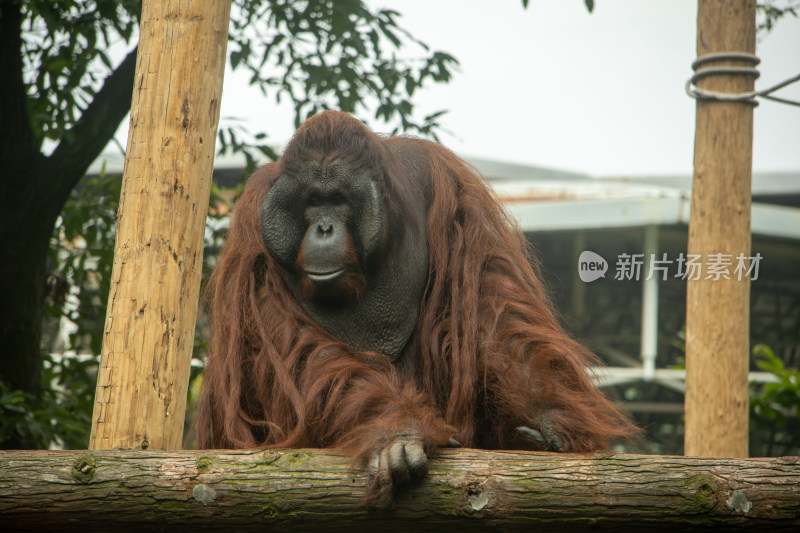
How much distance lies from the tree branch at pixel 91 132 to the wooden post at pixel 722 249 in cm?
255

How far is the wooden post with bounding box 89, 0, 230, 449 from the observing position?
7.64 feet

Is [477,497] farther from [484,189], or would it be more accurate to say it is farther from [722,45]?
[722,45]

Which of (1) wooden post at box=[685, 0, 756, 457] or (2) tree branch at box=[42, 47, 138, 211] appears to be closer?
(1) wooden post at box=[685, 0, 756, 457]

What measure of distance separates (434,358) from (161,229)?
90cm

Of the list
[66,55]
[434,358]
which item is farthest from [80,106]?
[434,358]

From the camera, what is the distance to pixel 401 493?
1.95 metres

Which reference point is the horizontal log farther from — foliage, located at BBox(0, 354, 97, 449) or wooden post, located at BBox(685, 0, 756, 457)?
foliage, located at BBox(0, 354, 97, 449)

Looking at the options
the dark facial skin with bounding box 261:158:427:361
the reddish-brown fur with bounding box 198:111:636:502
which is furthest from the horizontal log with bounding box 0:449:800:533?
the dark facial skin with bounding box 261:158:427:361

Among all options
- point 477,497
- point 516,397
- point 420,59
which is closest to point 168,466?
point 477,497

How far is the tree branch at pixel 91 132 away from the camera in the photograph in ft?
12.9

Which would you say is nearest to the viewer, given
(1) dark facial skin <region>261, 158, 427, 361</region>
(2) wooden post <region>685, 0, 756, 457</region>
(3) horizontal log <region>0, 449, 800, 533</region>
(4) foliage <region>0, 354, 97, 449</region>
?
(3) horizontal log <region>0, 449, 800, 533</region>

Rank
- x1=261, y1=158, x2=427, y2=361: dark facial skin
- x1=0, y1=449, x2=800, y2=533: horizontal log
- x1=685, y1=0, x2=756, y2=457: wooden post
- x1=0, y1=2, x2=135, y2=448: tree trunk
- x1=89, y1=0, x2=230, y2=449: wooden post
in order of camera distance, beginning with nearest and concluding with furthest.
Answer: x1=0, y1=449, x2=800, y2=533: horizontal log
x1=89, y1=0, x2=230, y2=449: wooden post
x1=261, y1=158, x2=427, y2=361: dark facial skin
x1=685, y1=0, x2=756, y2=457: wooden post
x1=0, y1=2, x2=135, y2=448: tree trunk

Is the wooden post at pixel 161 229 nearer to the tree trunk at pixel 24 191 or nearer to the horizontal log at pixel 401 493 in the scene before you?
the horizontal log at pixel 401 493

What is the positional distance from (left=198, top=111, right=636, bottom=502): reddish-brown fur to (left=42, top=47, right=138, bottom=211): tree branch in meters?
1.35
